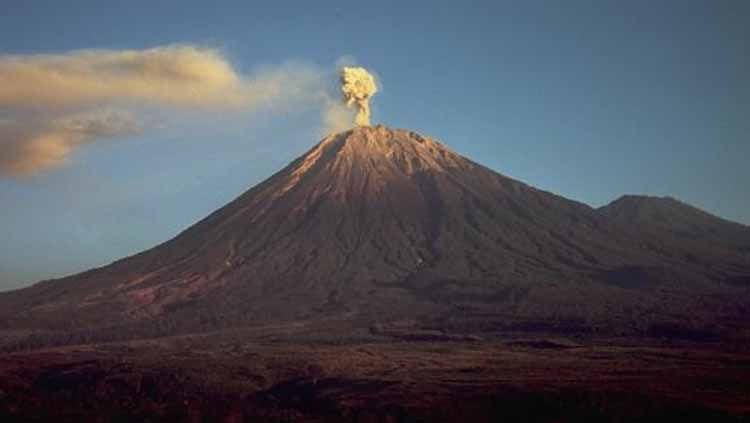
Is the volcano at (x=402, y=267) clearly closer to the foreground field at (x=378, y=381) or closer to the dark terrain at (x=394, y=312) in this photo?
the dark terrain at (x=394, y=312)

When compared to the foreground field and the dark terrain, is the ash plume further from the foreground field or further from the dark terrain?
the foreground field

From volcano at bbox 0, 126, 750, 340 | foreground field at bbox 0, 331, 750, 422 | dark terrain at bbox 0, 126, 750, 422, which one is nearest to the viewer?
foreground field at bbox 0, 331, 750, 422

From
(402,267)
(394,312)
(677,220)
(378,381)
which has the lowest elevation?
(378,381)

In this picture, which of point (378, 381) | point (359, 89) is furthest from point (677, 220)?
point (378, 381)

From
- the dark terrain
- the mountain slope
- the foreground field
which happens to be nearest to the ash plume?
the dark terrain

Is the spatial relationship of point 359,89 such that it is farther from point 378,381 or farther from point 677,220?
point 378,381

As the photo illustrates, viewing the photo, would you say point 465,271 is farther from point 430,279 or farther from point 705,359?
point 705,359
